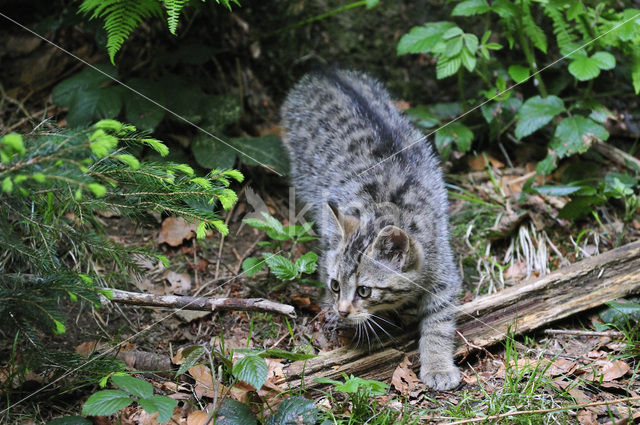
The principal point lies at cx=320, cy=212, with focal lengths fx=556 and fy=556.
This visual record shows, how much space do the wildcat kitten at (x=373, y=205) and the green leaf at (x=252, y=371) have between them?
846mm

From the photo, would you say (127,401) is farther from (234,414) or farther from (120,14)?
(120,14)

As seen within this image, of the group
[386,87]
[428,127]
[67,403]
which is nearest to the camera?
[67,403]

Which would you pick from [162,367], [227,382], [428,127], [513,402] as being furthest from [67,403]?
[428,127]

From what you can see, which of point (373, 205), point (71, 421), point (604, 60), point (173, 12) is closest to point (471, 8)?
point (604, 60)

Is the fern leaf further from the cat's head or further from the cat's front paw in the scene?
the cat's front paw

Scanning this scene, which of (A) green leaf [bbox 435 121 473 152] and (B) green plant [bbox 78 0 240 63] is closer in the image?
(B) green plant [bbox 78 0 240 63]

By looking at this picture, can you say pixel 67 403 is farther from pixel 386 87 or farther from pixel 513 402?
pixel 386 87

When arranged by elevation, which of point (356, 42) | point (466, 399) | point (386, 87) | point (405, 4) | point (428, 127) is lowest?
point (466, 399)

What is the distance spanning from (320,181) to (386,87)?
5.85 feet

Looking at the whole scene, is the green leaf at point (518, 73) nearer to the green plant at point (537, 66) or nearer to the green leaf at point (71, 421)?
the green plant at point (537, 66)

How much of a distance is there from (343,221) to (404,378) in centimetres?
117

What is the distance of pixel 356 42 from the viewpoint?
20.6ft

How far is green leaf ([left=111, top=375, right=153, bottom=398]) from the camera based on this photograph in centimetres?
287


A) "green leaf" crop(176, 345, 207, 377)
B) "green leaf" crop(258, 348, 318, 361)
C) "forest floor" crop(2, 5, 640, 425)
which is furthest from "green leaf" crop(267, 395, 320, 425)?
"green leaf" crop(176, 345, 207, 377)
